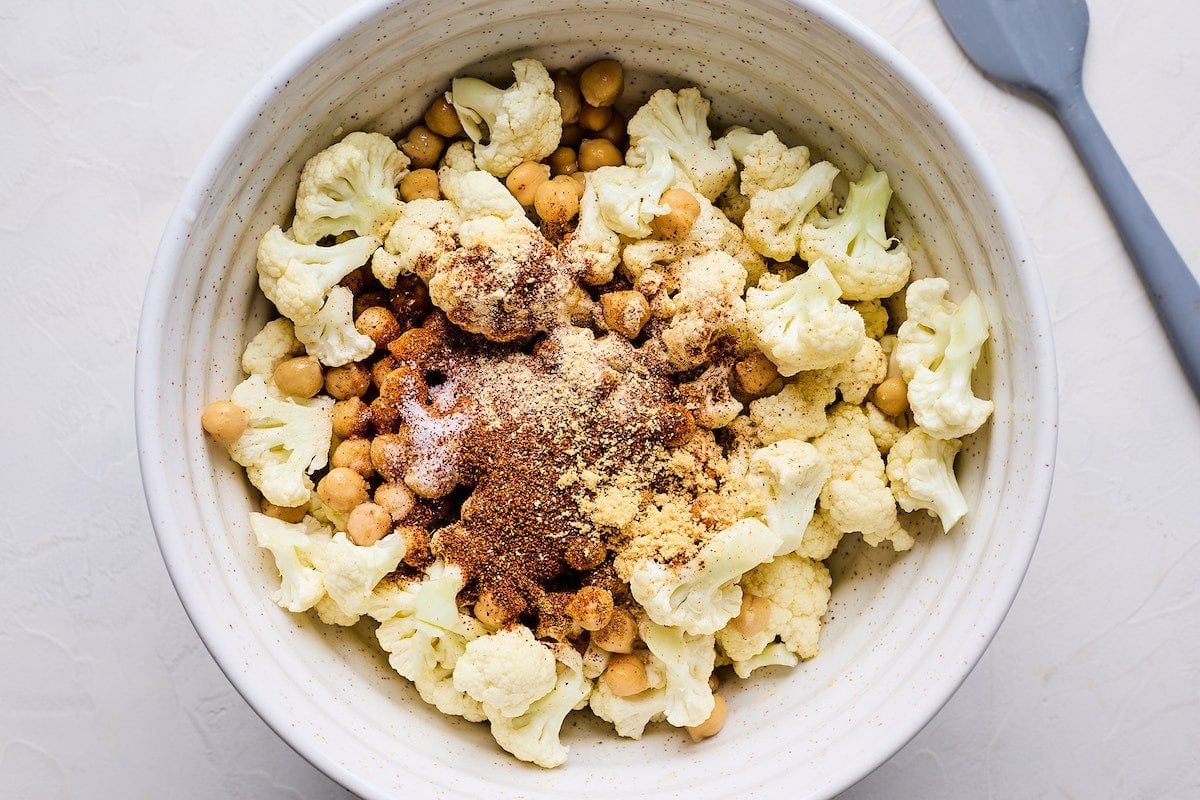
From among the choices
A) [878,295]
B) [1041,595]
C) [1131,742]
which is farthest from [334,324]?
[1131,742]

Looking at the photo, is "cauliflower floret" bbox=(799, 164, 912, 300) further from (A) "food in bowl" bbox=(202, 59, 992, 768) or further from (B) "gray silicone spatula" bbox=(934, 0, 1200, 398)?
(B) "gray silicone spatula" bbox=(934, 0, 1200, 398)

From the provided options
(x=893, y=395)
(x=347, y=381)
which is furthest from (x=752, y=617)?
(x=347, y=381)

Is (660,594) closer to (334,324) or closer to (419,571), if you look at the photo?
(419,571)

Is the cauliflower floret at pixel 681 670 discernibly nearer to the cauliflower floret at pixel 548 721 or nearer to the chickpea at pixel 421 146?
the cauliflower floret at pixel 548 721

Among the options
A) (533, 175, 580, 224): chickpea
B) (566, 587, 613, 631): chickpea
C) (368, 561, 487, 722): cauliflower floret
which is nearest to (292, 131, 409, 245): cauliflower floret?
(533, 175, 580, 224): chickpea

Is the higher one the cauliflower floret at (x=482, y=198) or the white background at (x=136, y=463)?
the cauliflower floret at (x=482, y=198)

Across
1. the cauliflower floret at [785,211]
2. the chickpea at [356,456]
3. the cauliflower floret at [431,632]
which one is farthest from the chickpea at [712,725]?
the cauliflower floret at [785,211]
